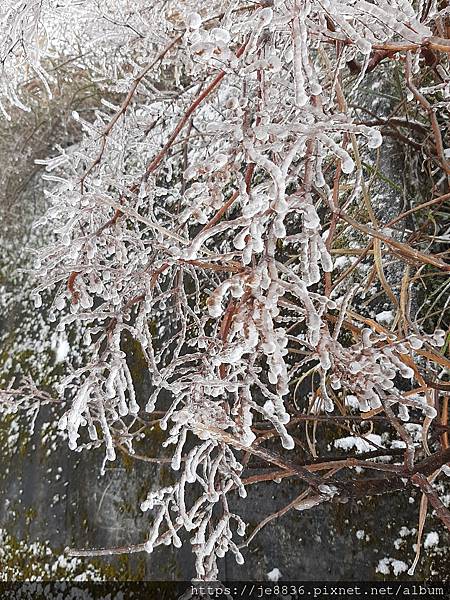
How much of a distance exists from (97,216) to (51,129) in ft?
6.11

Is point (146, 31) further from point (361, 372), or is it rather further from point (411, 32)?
point (361, 372)

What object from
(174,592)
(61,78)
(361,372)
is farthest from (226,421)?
(61,78)

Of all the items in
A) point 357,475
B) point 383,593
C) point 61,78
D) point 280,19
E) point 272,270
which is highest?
point 61,78

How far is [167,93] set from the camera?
135 centimetres

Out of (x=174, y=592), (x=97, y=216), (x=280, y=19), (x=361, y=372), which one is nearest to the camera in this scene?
(x=280, y=19)

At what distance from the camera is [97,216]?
996 millimetres

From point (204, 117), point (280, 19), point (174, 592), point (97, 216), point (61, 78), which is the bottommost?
point (174, 592)

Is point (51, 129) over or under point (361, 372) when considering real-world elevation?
over

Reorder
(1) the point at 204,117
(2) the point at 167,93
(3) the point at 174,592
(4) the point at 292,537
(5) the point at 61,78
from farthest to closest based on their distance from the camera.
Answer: (5) the point at 61,78 → (1) the point at 204,117 → (3) the point at 174,592 → (4) the point at 292,537 → (2) the point at 167,93

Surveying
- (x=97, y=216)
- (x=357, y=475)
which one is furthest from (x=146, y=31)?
(x=357, y=475)

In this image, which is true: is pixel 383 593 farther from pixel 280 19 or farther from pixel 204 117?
pixel 204 117

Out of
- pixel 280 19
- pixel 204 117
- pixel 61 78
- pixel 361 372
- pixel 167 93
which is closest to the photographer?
pixel 280 19

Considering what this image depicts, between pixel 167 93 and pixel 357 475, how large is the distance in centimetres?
97

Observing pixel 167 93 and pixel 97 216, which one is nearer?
pixel 97 216
